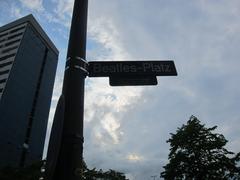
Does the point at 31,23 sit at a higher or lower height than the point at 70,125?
higher

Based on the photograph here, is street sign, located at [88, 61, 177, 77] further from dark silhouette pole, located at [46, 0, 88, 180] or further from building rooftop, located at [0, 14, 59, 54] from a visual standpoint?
building rooftop, located at [0, 14, 59, 54]

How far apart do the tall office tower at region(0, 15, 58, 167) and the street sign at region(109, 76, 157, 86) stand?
221 ft

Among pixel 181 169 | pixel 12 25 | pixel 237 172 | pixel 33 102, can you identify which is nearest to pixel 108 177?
pixel 181 169

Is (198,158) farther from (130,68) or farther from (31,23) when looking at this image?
(31,23)

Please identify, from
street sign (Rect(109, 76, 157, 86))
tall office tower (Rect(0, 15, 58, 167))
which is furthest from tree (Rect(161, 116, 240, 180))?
tall office tower (Rect(0, 15, 58, 167))

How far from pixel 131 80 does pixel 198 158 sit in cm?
2215

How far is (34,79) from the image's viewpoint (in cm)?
8319

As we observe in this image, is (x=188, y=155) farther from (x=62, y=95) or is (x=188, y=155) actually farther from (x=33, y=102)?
(x=33, y=102)

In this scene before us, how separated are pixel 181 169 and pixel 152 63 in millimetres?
22413

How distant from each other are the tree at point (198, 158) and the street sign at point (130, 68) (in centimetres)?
2154

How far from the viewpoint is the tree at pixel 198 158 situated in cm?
2452

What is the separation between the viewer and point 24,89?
254 feet

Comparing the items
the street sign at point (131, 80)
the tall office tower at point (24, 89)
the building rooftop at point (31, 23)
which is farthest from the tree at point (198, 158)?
the building rooftop at point (31, 23)

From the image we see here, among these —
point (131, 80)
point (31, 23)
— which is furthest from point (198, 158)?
point (31, 23)
